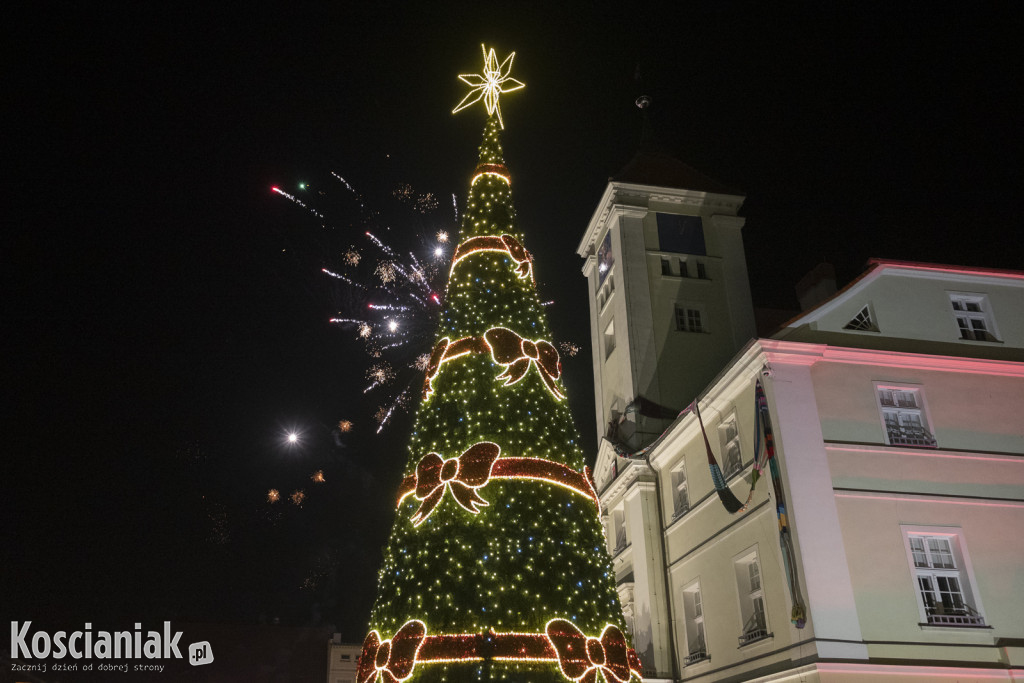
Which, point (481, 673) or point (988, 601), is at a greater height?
point (988, 601)

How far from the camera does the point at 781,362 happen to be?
15938 mm

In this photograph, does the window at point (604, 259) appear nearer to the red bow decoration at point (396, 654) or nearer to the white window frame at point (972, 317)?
the white window frame at point (972, 317)

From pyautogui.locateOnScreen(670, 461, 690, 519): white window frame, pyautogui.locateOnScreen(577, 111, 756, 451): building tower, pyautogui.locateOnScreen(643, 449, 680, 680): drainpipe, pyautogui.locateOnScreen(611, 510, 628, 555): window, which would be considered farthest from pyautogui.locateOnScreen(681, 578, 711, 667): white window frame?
pyautogui.locateOnScreen(577, 111, 756, 451): building tower

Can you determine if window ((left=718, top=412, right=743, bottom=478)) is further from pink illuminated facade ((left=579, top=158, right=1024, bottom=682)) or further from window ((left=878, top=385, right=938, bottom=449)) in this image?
window ((left=878, top=385, right=938, bottom=449))

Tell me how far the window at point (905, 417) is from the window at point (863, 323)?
1363 mm

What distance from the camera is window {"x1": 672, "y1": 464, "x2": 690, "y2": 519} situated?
19.9 meters

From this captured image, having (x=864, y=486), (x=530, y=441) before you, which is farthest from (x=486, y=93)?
(x=864, y=486)

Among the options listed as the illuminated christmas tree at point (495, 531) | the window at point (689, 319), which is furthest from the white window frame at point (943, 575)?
the window at point (689, 319)

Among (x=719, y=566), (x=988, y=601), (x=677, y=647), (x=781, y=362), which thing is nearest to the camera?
(x=988, y=601)

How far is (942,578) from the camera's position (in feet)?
48.6

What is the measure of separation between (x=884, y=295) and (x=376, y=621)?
13695 millimetres

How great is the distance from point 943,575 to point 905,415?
327 cm

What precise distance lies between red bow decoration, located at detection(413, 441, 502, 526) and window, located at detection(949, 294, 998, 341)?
13354 mm

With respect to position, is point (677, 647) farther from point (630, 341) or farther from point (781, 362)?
point (630, 341)
